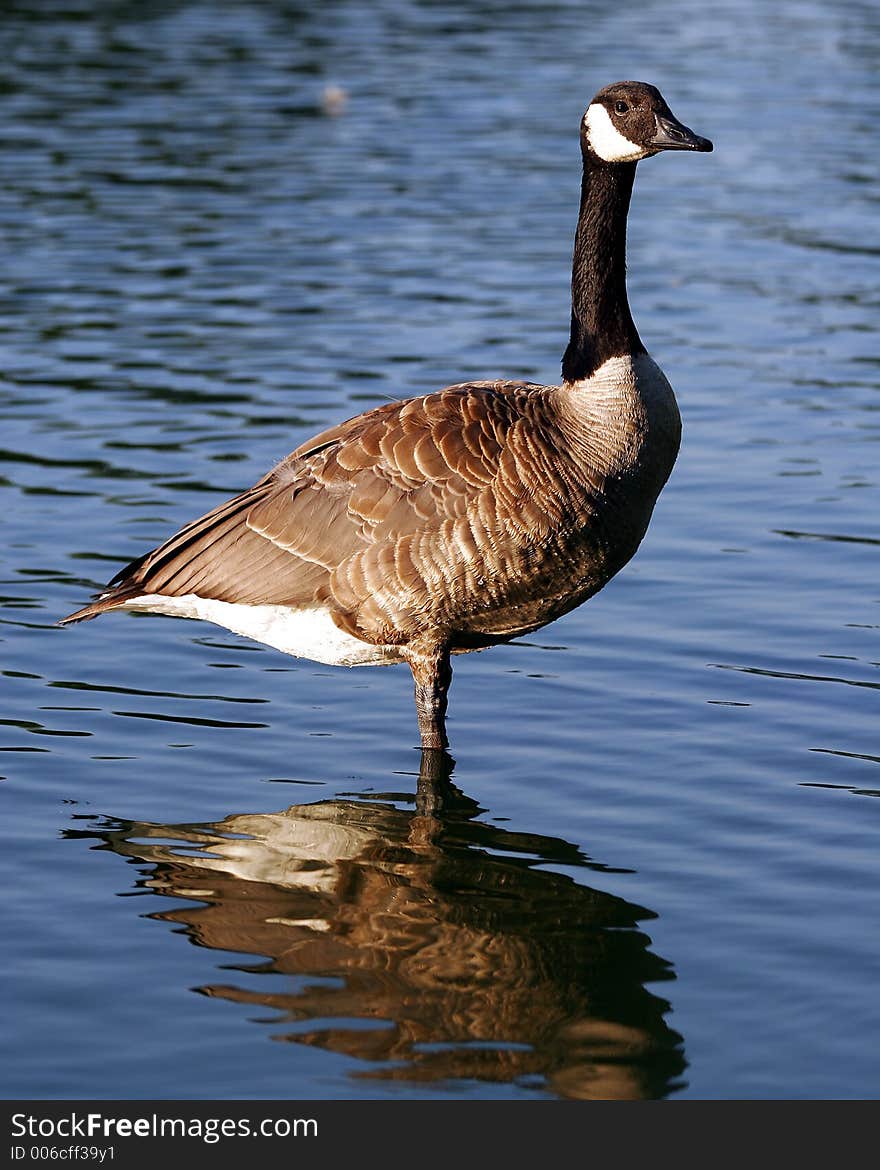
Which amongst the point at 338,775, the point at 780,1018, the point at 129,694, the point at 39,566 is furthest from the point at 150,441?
the point at 780,1018

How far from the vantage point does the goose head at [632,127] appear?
381 inches

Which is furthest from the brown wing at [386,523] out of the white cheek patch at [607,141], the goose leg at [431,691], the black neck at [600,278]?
the white cheek patch at [607,141]

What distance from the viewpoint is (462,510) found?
29.9 feet

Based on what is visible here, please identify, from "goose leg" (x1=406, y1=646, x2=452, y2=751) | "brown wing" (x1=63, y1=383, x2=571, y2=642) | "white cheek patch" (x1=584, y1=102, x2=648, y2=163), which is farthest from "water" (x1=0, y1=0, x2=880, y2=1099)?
"white cheek patch" (x1=584, y1=102, x2=648, y2=163)

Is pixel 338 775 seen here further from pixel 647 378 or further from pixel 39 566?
pixel 39 566

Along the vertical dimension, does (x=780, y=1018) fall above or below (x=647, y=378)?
below

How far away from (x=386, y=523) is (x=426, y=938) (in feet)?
7.49

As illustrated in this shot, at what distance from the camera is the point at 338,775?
9.76m

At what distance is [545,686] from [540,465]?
7.26 ft

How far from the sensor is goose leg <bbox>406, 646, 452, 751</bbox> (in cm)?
966

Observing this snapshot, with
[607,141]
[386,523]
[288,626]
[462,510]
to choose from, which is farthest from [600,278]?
[288,626]

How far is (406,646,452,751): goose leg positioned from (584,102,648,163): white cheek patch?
269cm

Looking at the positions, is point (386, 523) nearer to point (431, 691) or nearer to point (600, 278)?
point (431, 691)

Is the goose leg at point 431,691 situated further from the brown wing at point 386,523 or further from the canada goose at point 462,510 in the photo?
the brown wing at point 386,523
